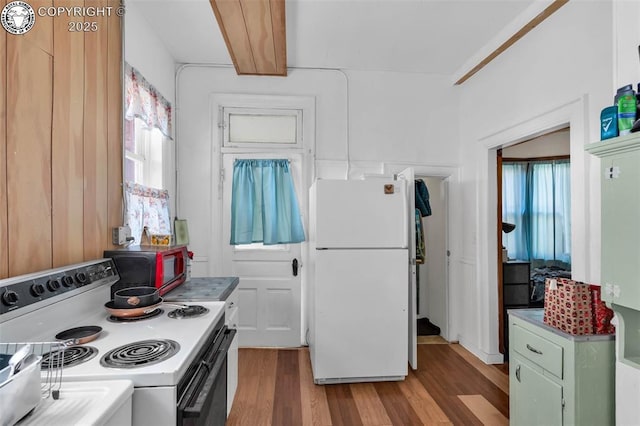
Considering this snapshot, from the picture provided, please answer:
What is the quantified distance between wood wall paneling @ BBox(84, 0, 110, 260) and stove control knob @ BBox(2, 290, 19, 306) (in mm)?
621

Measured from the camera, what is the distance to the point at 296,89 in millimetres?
3510

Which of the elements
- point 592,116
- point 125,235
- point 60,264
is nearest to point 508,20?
point 592,116

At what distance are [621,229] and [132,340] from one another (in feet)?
6.70

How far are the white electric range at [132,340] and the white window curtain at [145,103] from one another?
1181 mm

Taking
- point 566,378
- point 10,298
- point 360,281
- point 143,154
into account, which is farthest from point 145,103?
point 566,378

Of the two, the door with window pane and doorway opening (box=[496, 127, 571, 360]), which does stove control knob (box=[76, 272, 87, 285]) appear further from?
doorway opening (box=[496, 127, 571, 360])

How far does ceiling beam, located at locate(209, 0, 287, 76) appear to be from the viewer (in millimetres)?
2232

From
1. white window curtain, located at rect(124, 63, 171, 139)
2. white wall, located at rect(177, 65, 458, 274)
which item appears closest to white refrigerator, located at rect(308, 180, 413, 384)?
white wall, located at rect(177, 65, 458, 274)

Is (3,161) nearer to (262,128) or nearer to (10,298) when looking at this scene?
(10,298)

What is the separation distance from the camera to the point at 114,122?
2.08 meters

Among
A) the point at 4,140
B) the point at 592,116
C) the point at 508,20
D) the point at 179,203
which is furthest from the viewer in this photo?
the point at 179,203

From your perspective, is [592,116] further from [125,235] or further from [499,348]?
[125,235]

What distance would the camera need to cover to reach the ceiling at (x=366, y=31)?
2473mm

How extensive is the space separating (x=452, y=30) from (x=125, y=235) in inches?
116
